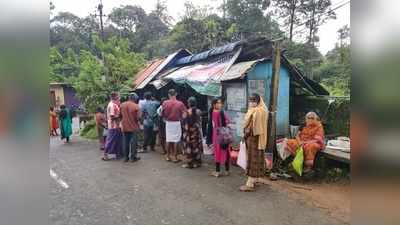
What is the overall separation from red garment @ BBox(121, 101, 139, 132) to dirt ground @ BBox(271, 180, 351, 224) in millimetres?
3506

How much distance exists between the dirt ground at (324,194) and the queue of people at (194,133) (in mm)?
397

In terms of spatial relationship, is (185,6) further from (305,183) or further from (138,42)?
(305,183)

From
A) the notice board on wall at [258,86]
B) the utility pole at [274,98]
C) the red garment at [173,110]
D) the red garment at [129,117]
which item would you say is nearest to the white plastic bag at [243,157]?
the utility pole at [274,98]

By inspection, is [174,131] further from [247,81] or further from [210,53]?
[210,53]

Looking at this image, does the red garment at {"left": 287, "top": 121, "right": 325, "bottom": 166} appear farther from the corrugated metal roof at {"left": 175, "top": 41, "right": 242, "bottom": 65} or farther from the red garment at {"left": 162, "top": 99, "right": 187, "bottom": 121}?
the corrugated metal roof at {"left": 175, "top": 41, "right": 242, "bottom": 65}

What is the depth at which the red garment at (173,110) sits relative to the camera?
7730 millimetres

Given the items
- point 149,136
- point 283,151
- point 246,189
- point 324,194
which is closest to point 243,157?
point 246,189

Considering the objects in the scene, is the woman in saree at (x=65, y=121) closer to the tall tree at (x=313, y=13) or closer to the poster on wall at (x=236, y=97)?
the poster on wall at (x=236, y=97)

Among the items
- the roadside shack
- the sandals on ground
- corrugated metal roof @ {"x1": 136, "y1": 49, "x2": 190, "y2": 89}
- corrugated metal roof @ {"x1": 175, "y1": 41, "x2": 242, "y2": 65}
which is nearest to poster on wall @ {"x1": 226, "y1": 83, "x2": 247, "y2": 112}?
the roadside shack

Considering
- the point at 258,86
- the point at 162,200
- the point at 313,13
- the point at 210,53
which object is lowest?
the point at 162,200

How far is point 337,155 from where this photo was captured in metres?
5.84

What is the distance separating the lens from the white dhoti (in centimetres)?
781

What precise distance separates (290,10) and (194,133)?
17.7m

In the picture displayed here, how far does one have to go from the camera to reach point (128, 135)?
797 centimetres
